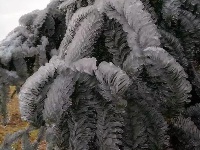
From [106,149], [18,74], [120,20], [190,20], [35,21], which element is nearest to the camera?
[106,149]

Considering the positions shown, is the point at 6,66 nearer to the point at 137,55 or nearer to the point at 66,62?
the point at 66,62

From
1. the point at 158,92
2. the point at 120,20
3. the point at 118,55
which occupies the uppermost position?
the point at 120,20

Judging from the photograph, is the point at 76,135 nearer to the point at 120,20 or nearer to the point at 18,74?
the point at 120,20

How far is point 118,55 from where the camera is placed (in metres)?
1.24

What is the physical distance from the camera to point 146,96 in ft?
3.78

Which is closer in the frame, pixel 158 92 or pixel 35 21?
pixel 158 92

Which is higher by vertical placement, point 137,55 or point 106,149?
point 137,55

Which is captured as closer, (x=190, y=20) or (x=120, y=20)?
(x=120, y=20)

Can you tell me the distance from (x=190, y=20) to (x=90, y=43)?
59cm

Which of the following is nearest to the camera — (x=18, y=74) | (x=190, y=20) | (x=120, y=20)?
(x=120, y=20)

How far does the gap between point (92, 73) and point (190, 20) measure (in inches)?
28.8

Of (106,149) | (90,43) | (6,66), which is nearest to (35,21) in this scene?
(6,66)

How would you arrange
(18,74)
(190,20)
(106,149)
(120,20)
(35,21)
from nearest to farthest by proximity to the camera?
1. (106,149)
2. (120,20)
3. (190,20)
4. (18,74)
5. (35,21)

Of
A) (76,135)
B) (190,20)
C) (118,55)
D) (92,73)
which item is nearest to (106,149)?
(76,135)
